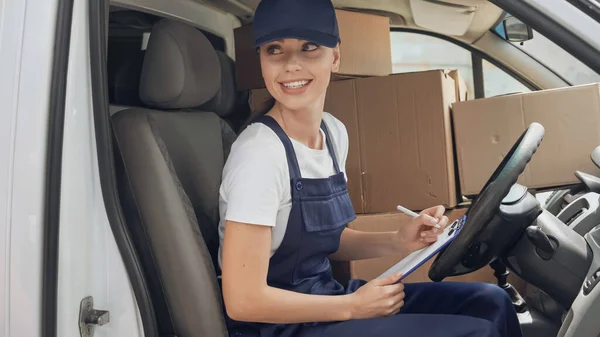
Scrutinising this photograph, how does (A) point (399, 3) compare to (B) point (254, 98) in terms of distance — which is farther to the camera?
(A) point (399, 3)

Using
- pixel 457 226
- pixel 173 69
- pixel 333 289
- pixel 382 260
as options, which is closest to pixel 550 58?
pixel 382 260

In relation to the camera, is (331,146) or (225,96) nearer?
(331,146)

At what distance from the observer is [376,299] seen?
1.11 m

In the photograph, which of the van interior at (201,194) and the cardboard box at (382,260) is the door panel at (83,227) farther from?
the cardboard box at (382,260)

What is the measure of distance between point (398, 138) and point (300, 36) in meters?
0.89

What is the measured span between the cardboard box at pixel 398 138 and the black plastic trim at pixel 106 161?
896 mm

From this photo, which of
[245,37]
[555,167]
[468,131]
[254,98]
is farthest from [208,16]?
[555,167]

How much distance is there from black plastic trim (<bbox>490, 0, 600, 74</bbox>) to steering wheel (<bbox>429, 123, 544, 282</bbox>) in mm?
262

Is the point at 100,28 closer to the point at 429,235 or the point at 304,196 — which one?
the point at 304,196

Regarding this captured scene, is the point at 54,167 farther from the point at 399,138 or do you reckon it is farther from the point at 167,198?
the point at 399,138

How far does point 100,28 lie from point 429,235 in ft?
2.65

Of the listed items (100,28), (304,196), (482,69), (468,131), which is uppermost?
(482,69)

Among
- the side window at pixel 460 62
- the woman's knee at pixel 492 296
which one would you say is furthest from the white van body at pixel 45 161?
the side window at pixel 460 62

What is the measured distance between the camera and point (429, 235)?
4.43ft
